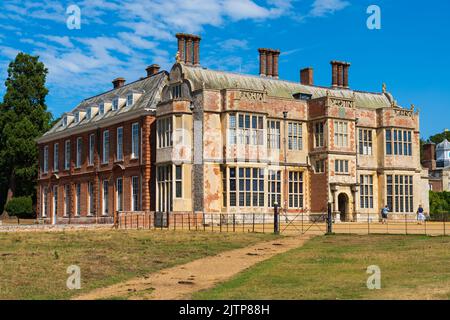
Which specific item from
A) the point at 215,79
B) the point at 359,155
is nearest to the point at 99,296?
the point at 215,79

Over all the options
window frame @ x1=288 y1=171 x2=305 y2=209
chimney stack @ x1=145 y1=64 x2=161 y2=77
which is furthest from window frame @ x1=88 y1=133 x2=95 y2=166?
window frame @ x1=288 y1=171 x2=305 y2=209

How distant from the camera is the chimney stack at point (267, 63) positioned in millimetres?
55562

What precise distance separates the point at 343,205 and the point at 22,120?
119ft

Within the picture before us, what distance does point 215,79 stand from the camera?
49.7 meters

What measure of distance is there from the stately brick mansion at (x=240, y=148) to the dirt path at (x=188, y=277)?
17.9 m

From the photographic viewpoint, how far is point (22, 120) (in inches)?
2714

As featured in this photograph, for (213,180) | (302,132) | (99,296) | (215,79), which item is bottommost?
(99,296)

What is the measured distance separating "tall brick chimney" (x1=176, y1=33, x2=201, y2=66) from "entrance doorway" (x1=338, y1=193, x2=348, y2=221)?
50.2 ft

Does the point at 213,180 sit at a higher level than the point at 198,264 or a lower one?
higher
